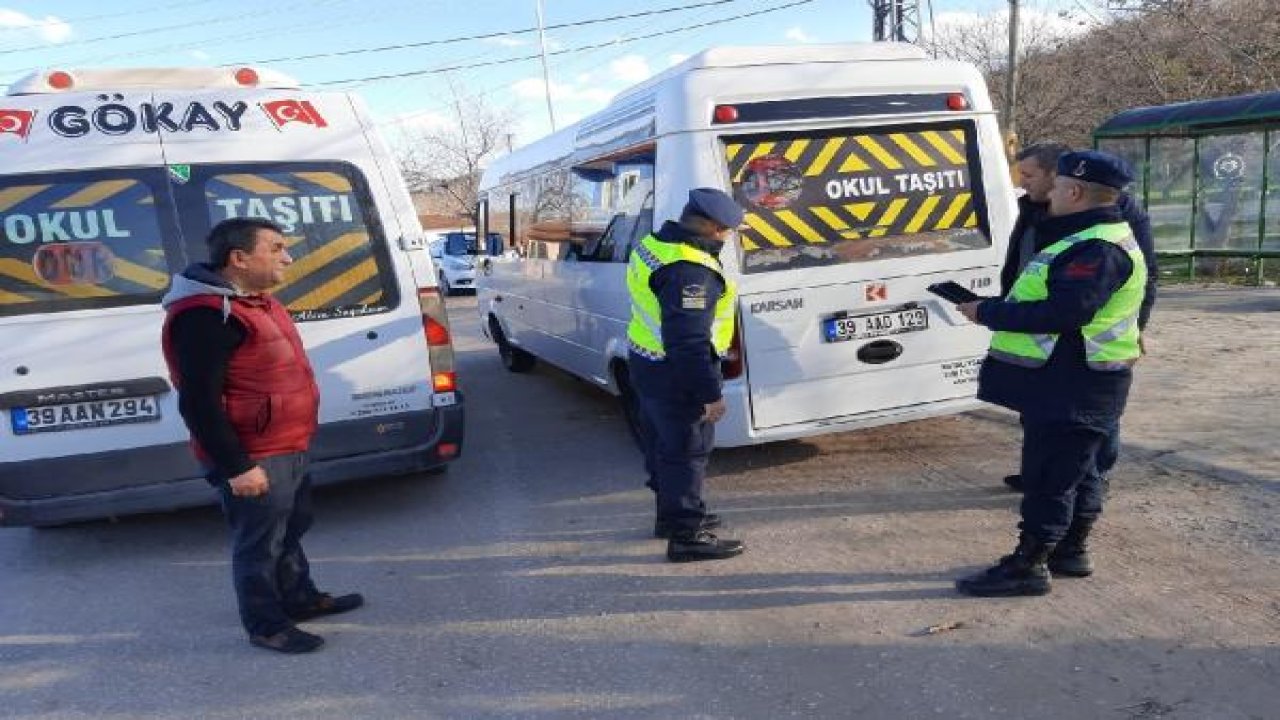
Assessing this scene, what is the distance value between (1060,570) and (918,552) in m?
0.60

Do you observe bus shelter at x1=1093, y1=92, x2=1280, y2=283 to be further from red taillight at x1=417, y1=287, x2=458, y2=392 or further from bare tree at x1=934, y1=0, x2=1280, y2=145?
red taillight at x1=417, y1=287, x2=458, y2=392

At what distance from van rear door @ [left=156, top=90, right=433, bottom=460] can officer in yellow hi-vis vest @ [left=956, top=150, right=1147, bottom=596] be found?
2.92 m

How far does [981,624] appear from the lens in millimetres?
3455

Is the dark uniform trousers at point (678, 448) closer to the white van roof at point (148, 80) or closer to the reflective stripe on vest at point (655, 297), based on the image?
the reflective stripe on vest at point (655, 297)

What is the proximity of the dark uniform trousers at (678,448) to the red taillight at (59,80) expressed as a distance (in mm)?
3159

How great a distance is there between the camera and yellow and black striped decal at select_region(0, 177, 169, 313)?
14.3 feet

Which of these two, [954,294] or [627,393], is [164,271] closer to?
[627,393]

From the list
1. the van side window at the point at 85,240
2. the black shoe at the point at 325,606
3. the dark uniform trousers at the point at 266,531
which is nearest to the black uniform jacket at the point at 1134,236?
the dark uniform trousers at the point at 266,531

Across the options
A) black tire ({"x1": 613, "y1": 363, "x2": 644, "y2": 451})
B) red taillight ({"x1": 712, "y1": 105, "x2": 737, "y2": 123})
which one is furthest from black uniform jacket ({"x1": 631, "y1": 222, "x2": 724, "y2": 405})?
black tire ({"x1": 613, "y1": 363, "x2": 644, "y2": 451})

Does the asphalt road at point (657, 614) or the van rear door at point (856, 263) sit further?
the van rear door at point (856, 263)

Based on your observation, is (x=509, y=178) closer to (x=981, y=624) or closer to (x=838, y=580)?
(x=838, y=580)

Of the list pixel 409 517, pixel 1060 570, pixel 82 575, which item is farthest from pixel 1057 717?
pixel 82 575

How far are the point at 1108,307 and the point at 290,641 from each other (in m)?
3.41

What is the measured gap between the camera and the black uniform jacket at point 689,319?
3.91m
